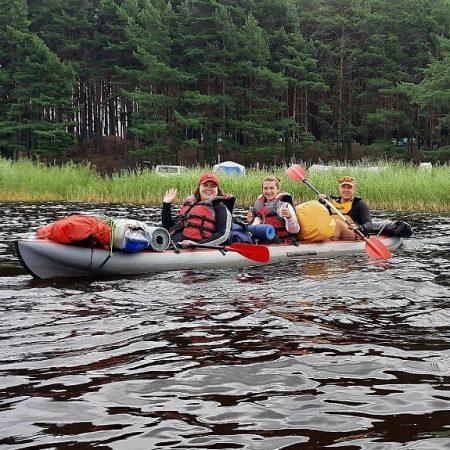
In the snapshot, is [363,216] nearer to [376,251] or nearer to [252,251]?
[376,251]

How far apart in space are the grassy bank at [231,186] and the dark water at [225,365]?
964cm

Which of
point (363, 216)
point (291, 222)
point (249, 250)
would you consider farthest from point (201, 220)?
point (363, 216)

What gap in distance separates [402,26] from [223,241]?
35.6 metres

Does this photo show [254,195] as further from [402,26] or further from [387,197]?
[402,26]

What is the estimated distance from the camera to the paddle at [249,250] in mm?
7738

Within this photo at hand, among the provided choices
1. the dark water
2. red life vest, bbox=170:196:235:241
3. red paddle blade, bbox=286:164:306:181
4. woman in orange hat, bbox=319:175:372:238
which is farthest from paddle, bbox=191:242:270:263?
red paddle blade, bbox=286:164:306:181

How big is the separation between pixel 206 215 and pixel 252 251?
2.39ft

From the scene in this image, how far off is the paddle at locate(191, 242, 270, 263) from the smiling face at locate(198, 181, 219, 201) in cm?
66

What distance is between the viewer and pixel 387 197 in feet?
52.9

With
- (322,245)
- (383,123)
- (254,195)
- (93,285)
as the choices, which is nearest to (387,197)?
(254,195)

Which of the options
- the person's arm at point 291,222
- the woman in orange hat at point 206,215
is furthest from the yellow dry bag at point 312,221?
the woman in orange hat at point 206,215

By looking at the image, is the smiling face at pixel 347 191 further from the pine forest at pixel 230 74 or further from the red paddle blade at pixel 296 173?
the pine forest at pixel 230 74

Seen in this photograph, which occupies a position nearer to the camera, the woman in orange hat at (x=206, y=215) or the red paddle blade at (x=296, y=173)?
the woman in orange hat at (x=206, y=215)

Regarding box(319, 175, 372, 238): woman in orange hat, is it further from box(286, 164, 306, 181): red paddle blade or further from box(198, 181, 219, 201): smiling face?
box(198, 181, 219, 201): smiling face
